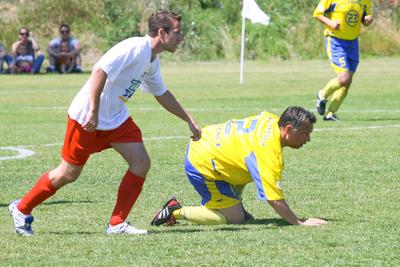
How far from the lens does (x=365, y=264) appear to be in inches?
239

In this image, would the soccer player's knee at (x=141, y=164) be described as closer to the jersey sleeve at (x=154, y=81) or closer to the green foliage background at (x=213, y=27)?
the jersey sleeve at (x=154, y=81)

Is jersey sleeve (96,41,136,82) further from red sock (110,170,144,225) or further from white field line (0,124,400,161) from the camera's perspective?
white field line (0,124,400,161)

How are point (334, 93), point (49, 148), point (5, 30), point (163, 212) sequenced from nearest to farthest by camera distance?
point (163, 212), point (49, 148), point (334, 93), point (5, 30)

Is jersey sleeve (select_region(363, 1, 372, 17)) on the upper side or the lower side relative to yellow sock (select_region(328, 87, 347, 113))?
upper

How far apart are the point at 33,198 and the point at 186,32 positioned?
32.1 meters

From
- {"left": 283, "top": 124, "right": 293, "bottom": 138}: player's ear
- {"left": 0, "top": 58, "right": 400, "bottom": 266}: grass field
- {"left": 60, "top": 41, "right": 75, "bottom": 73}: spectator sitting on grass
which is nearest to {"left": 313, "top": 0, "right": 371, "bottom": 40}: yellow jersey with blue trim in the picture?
{"left": 0, "top": 58, "right": 400, "bottom": 266}: grass field

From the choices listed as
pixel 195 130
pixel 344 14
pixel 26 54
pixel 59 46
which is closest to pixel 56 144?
pixel 344 14

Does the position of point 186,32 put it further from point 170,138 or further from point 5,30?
point 170,138

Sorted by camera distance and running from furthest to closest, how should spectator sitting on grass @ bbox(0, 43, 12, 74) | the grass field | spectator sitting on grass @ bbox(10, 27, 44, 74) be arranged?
spectator sitting on grass @ bbox(0, 43, 12, 74), spectator sitting on grass @ bbox(10, 27, 44, 74), the grass field

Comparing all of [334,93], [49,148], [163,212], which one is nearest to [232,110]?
[334,93]

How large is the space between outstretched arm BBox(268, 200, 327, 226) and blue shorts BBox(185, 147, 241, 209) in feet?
2.09

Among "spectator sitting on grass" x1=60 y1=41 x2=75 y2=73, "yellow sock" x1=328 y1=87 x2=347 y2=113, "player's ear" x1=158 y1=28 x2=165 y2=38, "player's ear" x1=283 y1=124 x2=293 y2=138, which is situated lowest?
"spectator sitting on grass" x1=60 y1=41 x2=75 y2=73

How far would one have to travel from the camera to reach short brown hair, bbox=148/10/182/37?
23.6ft

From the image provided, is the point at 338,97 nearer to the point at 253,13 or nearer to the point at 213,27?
the point at 253,13
